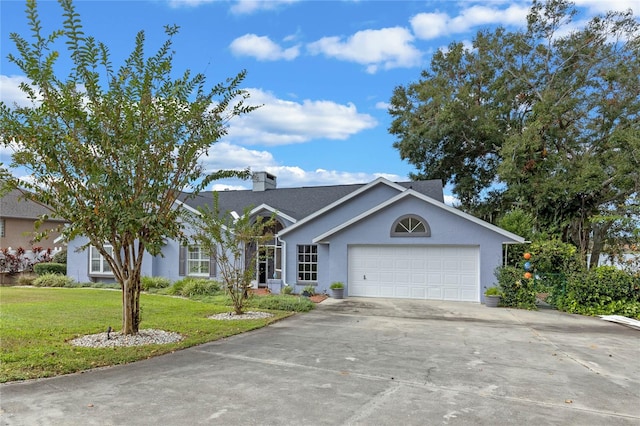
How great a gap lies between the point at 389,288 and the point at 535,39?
58.9ft

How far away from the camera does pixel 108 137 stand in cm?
727

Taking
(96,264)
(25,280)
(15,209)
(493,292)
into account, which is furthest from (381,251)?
(15,209)

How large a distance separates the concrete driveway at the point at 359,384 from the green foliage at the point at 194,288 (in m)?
7.32

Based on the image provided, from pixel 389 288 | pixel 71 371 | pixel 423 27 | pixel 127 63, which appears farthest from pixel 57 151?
pixel 423 27

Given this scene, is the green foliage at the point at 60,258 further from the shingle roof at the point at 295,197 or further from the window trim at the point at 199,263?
the window trim at the point at 199,263

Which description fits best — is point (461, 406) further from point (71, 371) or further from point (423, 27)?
point (423, 27)

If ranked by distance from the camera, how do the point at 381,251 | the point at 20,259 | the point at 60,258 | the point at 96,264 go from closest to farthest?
the point at 381,251, the point at 96,264, the point at 20,259, the point at 60,258

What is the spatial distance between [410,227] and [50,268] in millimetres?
18355

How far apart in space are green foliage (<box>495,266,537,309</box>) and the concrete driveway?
12.8 feet

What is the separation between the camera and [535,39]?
2377 cm

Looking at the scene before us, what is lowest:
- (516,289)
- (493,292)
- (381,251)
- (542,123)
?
(493,292)

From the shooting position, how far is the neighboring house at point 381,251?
1504cm

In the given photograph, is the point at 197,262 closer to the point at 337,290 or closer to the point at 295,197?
the point at 295,197

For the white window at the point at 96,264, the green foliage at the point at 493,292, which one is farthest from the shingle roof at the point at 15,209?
the green foliage at the point at 493,292
